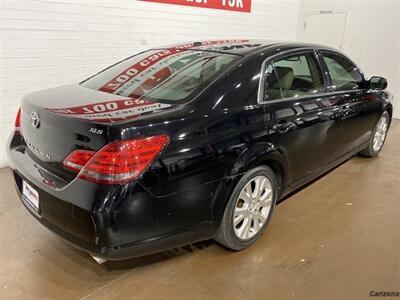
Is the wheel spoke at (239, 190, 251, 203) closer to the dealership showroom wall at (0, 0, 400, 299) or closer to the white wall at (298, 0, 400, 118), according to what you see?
the dealership showroom wall at (0, 0, 400, 299)

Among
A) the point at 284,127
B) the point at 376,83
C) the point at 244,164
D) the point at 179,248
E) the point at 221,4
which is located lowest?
the point at 179,248

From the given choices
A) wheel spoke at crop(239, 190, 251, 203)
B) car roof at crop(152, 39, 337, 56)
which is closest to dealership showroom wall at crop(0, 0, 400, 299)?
wheel spoke at crop(239, 190, 251, 203)

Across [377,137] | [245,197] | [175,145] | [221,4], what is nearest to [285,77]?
[245,197]

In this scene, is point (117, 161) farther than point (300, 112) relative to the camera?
No

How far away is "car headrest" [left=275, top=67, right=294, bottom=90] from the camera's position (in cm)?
247

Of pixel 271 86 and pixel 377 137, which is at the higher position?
pixel 271 86

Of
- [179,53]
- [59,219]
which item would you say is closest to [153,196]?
[59,219]

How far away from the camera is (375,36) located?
6.69 m

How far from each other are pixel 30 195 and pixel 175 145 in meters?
0.92

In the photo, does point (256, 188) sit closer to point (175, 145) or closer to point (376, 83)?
point (175, 145)

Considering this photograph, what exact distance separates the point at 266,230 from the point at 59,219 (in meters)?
1.49

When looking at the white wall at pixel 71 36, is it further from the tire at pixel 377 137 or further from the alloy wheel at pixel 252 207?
the tire at pixel 377 137

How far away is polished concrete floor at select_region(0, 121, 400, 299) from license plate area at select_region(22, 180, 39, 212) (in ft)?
1.44

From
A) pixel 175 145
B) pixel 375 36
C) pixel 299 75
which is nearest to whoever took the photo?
pixel 175 145
